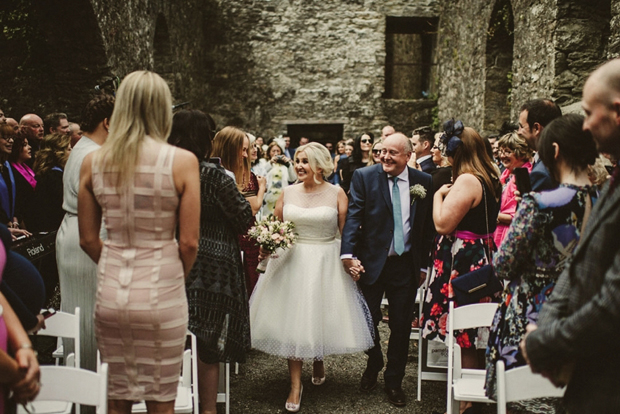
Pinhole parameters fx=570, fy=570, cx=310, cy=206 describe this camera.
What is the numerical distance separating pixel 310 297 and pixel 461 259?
111 centimetres

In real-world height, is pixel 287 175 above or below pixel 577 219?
below

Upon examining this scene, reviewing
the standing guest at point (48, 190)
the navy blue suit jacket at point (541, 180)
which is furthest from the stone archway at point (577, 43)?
the standing guest at point (48, 190)

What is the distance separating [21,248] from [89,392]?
248 centimetres

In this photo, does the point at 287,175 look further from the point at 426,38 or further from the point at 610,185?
the point at 426,38

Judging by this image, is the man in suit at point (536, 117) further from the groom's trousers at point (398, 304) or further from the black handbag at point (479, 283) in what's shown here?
the groom's trousers at point (398, 304)

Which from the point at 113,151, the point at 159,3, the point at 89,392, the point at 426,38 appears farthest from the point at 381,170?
the point at 426,38

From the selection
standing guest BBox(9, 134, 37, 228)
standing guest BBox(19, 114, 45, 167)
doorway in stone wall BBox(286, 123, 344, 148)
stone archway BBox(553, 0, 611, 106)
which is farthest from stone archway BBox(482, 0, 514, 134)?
standing guest BBox(9, 134, 37, 228)

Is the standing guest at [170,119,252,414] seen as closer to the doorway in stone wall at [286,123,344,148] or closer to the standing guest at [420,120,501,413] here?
the standing guest at [420,120,501,413]

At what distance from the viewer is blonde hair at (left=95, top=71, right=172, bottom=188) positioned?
7.61 ft

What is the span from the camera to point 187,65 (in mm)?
13523

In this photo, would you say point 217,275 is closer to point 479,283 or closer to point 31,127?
point 479,283

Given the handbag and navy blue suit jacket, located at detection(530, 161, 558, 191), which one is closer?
navy blue suit jacket, located at detection(530, 161, 558, 191)

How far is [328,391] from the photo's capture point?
444cm

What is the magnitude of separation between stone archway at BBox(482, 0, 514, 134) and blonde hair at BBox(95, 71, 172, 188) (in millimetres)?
9025
